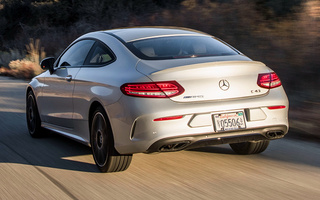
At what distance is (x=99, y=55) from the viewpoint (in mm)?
6324

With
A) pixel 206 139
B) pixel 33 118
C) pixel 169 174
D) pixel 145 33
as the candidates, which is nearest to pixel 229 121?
pixel 206 139

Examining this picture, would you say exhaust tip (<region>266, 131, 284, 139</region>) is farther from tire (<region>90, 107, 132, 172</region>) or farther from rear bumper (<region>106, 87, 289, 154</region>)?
tire (<region>90, 107, 132, 172</region>)

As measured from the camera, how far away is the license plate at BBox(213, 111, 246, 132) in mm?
5238

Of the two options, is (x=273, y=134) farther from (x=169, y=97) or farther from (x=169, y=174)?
(x=169, y=97)

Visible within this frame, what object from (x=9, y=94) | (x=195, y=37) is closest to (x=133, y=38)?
(x=195, y=37)

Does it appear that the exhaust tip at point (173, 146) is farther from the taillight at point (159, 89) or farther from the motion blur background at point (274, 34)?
the motion blur background at point (274, 34)

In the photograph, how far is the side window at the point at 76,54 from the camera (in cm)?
674

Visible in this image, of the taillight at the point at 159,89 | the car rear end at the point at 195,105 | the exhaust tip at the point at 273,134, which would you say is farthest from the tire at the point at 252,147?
the taillight at the point at 159,89

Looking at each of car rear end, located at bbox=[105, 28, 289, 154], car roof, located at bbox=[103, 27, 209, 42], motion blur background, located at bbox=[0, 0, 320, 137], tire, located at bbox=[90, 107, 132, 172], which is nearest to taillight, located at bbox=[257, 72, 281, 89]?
car rear end, located at bbox=[105, 28, 289, 154]

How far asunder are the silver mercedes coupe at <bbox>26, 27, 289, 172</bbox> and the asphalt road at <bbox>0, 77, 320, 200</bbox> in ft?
0.97

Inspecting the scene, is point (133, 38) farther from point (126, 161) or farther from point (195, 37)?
point (126, 161)

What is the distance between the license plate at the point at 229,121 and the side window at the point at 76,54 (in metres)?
2.14

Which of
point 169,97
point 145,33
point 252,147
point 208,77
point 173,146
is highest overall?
point 145,33

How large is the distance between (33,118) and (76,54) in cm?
160
